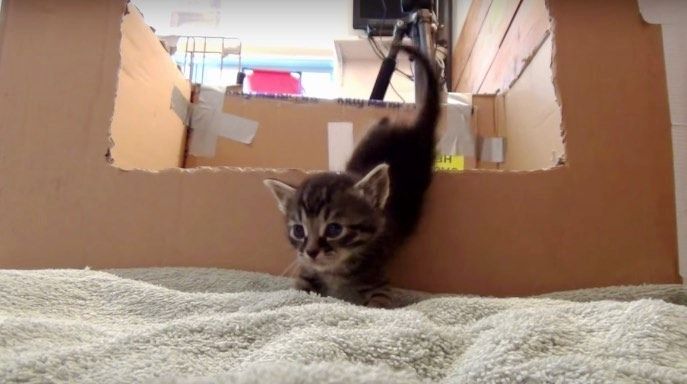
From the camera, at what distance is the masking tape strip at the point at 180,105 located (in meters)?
1.54

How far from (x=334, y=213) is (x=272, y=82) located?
1675mm

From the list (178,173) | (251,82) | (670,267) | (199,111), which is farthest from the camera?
(251,82)

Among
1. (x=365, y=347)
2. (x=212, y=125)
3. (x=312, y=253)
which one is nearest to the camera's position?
(x=365, y=347)

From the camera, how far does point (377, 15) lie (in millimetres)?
2559

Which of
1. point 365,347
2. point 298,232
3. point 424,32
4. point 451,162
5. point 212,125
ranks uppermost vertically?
point 424,32

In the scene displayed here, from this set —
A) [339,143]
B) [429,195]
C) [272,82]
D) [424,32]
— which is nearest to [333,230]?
[429,195]

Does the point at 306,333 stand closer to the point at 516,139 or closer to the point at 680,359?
the point at 680,359

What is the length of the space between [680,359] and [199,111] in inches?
55.6

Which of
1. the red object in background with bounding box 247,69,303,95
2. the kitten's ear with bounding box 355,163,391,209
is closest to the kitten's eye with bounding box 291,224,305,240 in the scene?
the kitten's ear with bounding box 355,163,391,209

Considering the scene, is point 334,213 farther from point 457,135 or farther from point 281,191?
point 457,135

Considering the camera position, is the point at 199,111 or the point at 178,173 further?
the point at 199,111

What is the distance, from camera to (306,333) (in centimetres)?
53

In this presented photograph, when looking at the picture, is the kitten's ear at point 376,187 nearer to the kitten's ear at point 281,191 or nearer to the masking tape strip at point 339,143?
the kitten's ear at point 281,191

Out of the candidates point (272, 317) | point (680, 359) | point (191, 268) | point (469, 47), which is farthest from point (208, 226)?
point (469, 47)
